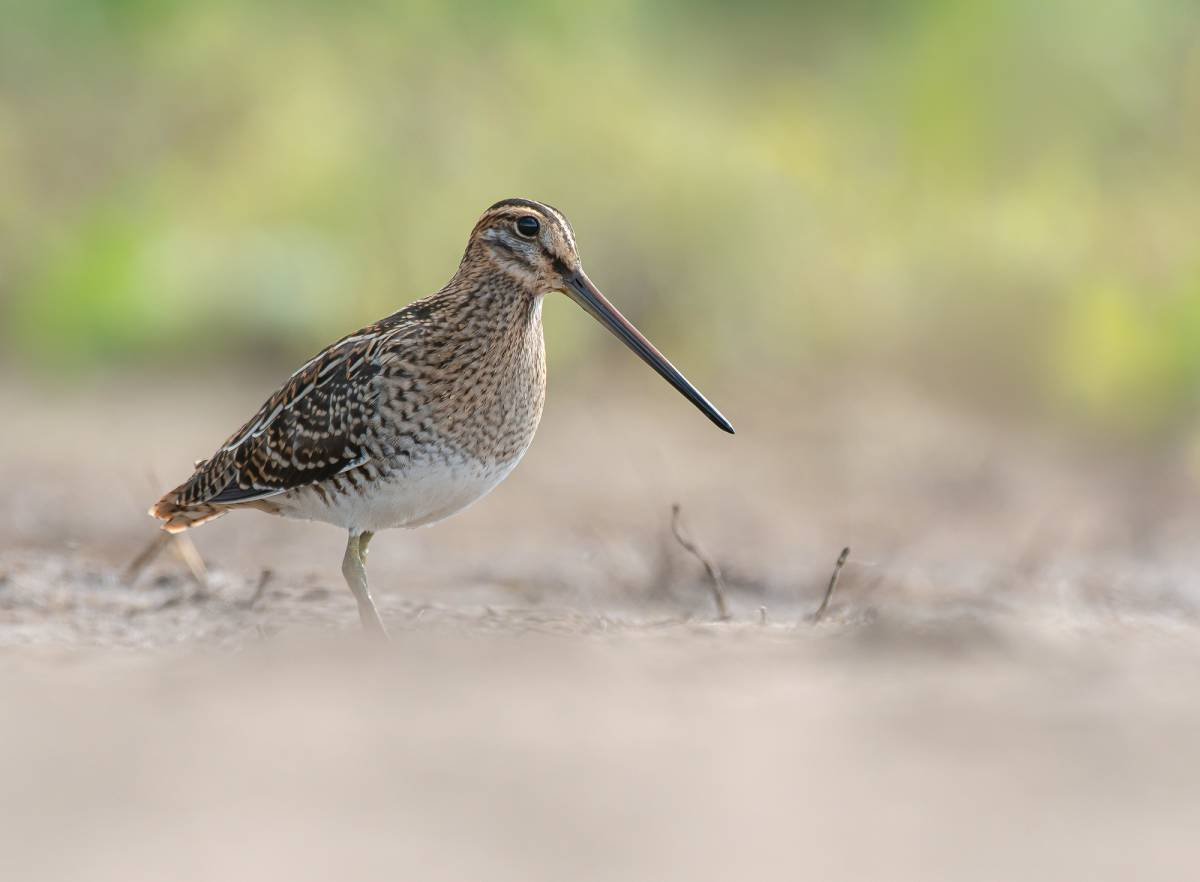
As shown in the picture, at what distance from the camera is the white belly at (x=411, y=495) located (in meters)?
5.13

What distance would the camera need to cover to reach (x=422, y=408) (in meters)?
5.17

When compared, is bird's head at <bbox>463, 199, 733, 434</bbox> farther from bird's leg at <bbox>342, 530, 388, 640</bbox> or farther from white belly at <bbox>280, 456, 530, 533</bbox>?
bird's leg at <bbox>342, 530, 388, 640</bbox>

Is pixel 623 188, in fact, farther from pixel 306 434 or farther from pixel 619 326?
pixel 306 434

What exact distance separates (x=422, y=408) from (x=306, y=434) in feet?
1.37

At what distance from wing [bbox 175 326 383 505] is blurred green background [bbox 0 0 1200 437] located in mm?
4208

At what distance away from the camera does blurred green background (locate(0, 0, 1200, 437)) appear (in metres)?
10.1

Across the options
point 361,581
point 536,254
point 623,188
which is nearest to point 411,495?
point 361,581

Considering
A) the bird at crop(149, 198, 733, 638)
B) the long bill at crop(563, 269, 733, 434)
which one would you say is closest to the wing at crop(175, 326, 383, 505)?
the bird at crop(149, 198, 733, 638)

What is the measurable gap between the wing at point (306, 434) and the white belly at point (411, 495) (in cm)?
8

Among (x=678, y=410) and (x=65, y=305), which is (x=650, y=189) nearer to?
(x=678, y=410)

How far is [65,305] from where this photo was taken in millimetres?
10031

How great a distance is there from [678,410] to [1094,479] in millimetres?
2286

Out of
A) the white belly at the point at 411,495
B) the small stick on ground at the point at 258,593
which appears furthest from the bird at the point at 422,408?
the small stick on ground at the point at 258,593

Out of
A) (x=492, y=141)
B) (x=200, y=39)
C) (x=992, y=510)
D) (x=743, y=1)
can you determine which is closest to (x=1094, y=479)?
(x=992, y=510)
